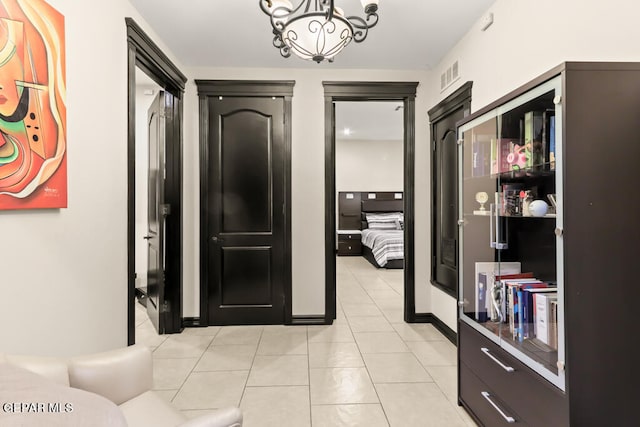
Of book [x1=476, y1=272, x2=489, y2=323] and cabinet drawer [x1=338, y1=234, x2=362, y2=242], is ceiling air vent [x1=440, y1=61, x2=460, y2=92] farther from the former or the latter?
cabinet drawer [x1=338, y1=234, x2=362, y2=242]

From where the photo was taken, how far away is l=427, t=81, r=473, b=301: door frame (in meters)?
3.00

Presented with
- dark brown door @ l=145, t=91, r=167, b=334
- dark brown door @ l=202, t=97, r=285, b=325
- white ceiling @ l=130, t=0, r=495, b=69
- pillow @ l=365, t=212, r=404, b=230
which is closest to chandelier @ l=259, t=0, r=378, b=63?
white ceiling @ l=130, t=0, r=495, b=69

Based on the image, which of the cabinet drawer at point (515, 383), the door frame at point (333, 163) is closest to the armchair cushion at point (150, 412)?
the cabinet drawer at point (515, 383)

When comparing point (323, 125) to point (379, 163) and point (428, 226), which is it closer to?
point (428, 226)

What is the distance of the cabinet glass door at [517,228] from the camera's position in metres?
1.42

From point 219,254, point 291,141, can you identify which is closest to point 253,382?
point 219,254

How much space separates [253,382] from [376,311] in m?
2.11

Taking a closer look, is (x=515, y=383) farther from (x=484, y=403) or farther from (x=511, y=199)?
(x=511, y=199)

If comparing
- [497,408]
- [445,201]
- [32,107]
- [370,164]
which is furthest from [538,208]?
[370,164]

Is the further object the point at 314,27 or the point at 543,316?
the point at 314,27

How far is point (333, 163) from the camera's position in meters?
3.78

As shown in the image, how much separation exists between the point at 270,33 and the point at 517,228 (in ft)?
8.31

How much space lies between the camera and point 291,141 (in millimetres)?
3691

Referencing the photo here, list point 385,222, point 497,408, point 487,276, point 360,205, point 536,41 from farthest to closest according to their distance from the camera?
1. point 360,205
2. point 385,222
3. point 536,41
4. point 487,276
5. point 497,408
